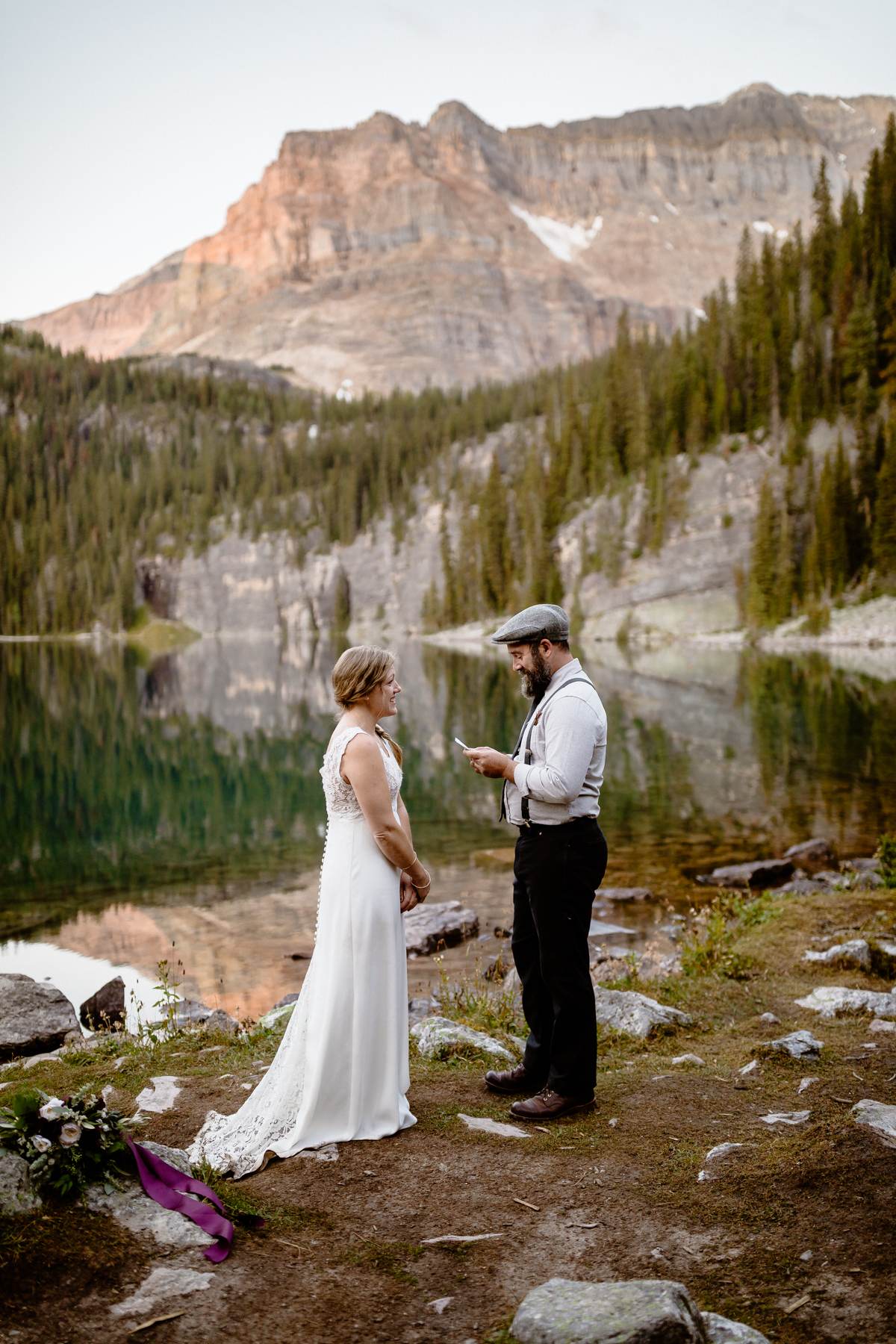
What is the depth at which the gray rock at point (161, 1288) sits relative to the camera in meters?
3.97

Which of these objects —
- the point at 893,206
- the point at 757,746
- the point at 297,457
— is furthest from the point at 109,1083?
the point at 297,457

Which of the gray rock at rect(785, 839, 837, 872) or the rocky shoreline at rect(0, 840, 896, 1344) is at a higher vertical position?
the rocky shoreline at rect(0, 840, 896, 1344)

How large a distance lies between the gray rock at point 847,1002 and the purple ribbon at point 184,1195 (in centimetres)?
570

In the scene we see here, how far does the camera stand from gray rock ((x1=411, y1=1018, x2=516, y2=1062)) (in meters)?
7.84

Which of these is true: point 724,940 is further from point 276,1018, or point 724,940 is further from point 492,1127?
point 492,1127

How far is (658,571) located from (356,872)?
89505mm

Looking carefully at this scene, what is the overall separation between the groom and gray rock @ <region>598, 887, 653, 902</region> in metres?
10.2

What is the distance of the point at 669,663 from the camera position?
66.0m

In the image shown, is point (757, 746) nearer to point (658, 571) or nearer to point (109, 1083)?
point (109, 1083)

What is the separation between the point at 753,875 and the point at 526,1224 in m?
12.9

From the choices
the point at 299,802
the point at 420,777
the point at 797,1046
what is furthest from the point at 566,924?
the point at 420,777

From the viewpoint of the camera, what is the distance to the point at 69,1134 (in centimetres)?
452

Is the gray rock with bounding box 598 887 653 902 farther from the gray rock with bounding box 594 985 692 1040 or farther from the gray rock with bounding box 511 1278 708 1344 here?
the gray rock with bounding box 511 1278 708 1344

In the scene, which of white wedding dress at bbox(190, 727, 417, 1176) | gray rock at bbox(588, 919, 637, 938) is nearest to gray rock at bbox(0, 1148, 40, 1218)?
white wedding dress at bbox(190, 727, 417, 1176)
